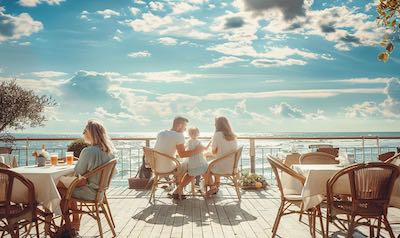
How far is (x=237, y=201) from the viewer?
266 inches

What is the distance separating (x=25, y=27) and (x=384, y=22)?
15.9 m

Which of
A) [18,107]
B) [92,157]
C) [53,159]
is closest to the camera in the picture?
[92,157]

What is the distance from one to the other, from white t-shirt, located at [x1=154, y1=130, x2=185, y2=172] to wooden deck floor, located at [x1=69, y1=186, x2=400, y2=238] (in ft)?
1.93

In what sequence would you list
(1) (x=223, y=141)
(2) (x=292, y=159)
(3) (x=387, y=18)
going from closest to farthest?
1. (3) (x=387, y=18)
2. (2) (x=292, y=159)
3. (1) (x=223, y=141)

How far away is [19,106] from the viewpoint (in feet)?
35.9

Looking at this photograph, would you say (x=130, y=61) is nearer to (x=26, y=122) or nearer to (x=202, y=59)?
(x=202, y=59)

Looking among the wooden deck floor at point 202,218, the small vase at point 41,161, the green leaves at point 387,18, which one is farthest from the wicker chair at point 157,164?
the green leaves at point 387,18

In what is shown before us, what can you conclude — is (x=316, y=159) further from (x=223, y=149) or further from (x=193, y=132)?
(x=193, y=132)

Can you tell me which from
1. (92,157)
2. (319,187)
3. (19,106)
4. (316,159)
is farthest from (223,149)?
(19,106)

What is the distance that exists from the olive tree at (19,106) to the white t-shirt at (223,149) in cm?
641

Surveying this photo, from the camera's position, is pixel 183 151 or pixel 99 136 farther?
pixel 183 151

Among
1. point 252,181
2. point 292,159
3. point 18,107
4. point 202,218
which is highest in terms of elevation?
point 18,107

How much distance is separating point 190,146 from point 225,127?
660 millimetres

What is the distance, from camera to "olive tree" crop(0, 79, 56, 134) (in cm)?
1082
